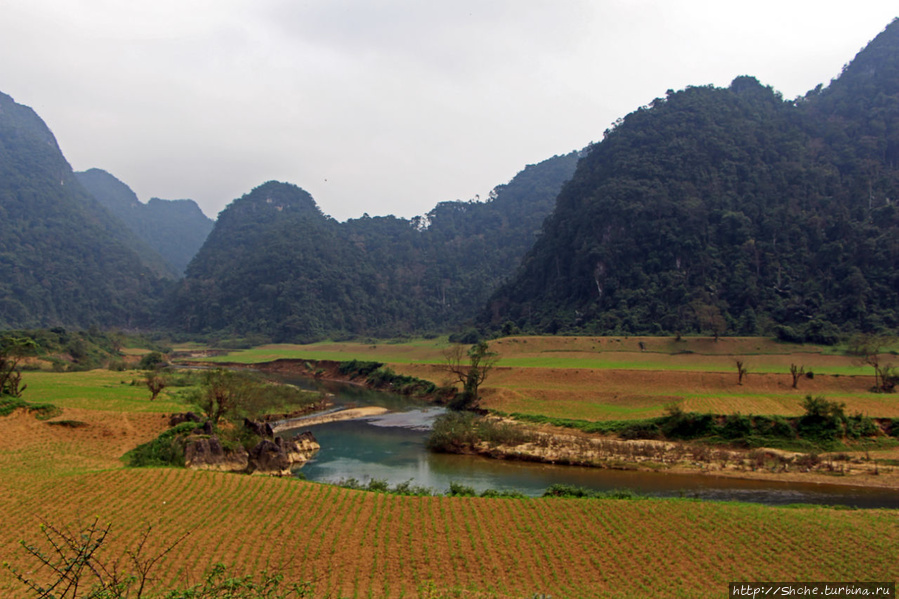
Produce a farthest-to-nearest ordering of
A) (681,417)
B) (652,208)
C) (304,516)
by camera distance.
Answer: (652,208)
(681,417)
(304,516)

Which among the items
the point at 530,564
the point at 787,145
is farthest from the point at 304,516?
the point at 787,145

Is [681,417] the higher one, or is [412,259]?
[412,259]

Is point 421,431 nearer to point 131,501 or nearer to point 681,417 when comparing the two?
point 681,417

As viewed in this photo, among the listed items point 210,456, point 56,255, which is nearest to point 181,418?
point 210,456

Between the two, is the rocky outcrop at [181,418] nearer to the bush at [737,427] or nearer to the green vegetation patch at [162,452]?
the green vegetation patch at [162,452]

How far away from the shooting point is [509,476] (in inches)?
1067

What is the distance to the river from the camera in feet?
76.8

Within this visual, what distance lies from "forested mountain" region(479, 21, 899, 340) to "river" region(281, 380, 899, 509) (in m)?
36.5

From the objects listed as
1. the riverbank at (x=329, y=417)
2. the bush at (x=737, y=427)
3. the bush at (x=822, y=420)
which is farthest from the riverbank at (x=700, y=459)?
the riverbank at (x=329, y=417)

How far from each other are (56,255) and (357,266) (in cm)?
6899

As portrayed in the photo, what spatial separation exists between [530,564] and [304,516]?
7.11 meters

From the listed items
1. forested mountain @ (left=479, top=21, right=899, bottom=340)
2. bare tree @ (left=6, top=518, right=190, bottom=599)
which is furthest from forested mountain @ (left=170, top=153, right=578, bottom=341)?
bare tree @ (left=6, top=518, right=190, bottom=599)

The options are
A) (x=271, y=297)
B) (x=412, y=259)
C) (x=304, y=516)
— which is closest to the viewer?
(x=304, y=516)

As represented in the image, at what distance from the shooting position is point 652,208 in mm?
81375
